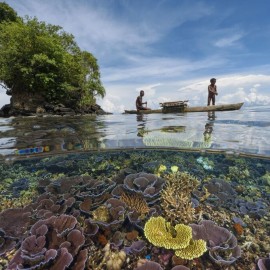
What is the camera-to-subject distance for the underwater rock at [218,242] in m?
3.01

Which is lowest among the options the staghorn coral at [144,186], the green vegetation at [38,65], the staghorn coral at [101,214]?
the staghorn coral at [101,214]

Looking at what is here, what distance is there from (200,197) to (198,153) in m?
4.14

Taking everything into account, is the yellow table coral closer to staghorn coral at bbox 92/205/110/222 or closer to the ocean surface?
the ocean surface

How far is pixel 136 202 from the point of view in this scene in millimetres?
4129

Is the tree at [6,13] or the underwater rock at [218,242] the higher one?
the tree at [6,13]

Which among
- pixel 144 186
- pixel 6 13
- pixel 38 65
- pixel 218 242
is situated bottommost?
pixel 218 242

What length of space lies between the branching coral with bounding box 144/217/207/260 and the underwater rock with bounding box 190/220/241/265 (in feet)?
0.61

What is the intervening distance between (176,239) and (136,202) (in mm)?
1228

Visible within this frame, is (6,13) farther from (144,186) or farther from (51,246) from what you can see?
(51,246)

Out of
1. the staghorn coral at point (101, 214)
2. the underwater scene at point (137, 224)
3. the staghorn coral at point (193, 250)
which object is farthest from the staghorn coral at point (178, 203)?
the staghorn coral at point (101, 214)

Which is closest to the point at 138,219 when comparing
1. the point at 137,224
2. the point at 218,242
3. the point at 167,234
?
the point at 137,224

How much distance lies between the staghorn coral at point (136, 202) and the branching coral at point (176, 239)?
0.60 metres

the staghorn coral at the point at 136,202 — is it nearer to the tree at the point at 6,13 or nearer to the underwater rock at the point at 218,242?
the underwater rock at the point at 218,242

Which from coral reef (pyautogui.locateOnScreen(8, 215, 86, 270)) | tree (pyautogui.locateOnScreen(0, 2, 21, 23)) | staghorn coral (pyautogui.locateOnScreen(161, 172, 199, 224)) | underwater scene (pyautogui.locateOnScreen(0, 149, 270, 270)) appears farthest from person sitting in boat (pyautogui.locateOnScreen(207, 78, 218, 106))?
tree (pyautogui.locateOnScreen(0, 2, 21, 23))
